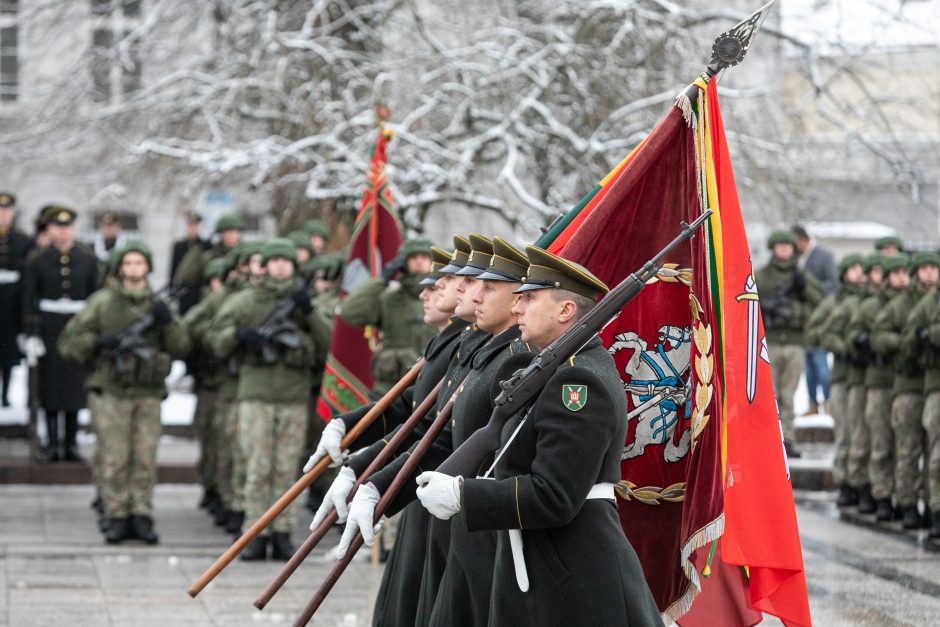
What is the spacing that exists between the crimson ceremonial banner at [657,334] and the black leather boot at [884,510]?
705 centimetres

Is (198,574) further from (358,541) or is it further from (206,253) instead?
(206,253)

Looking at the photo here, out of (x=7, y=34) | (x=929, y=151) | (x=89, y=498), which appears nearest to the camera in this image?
(x=89, y=498)

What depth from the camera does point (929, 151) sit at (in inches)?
829

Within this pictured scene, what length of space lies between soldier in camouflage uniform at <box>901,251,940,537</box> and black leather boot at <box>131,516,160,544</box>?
5467 millimetres

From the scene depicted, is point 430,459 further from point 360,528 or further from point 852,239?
point 852,239

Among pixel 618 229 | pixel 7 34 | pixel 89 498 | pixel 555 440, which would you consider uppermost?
pixel 7 34

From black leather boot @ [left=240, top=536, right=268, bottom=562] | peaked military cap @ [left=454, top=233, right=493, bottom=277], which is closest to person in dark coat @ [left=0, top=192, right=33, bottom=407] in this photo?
black leather boot @ [left=240, top=536, right=268, bottom=562]

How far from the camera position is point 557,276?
5160 mm

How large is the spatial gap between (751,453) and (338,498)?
1548mm

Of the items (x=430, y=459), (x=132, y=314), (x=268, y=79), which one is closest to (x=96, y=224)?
(x=268, y=79)

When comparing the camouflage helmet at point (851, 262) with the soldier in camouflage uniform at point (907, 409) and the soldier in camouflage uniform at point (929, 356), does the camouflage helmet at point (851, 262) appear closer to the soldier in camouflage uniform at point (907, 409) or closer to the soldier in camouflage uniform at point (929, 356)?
the soldier in camouflage uniform at point (907, 409)

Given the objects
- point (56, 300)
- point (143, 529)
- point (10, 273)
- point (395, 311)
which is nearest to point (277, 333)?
point (395, 311)

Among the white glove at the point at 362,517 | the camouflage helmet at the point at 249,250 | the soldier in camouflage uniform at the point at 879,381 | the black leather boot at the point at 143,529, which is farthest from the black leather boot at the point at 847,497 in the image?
the white glove at the point at 362,517

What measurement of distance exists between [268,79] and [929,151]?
8597 mm
